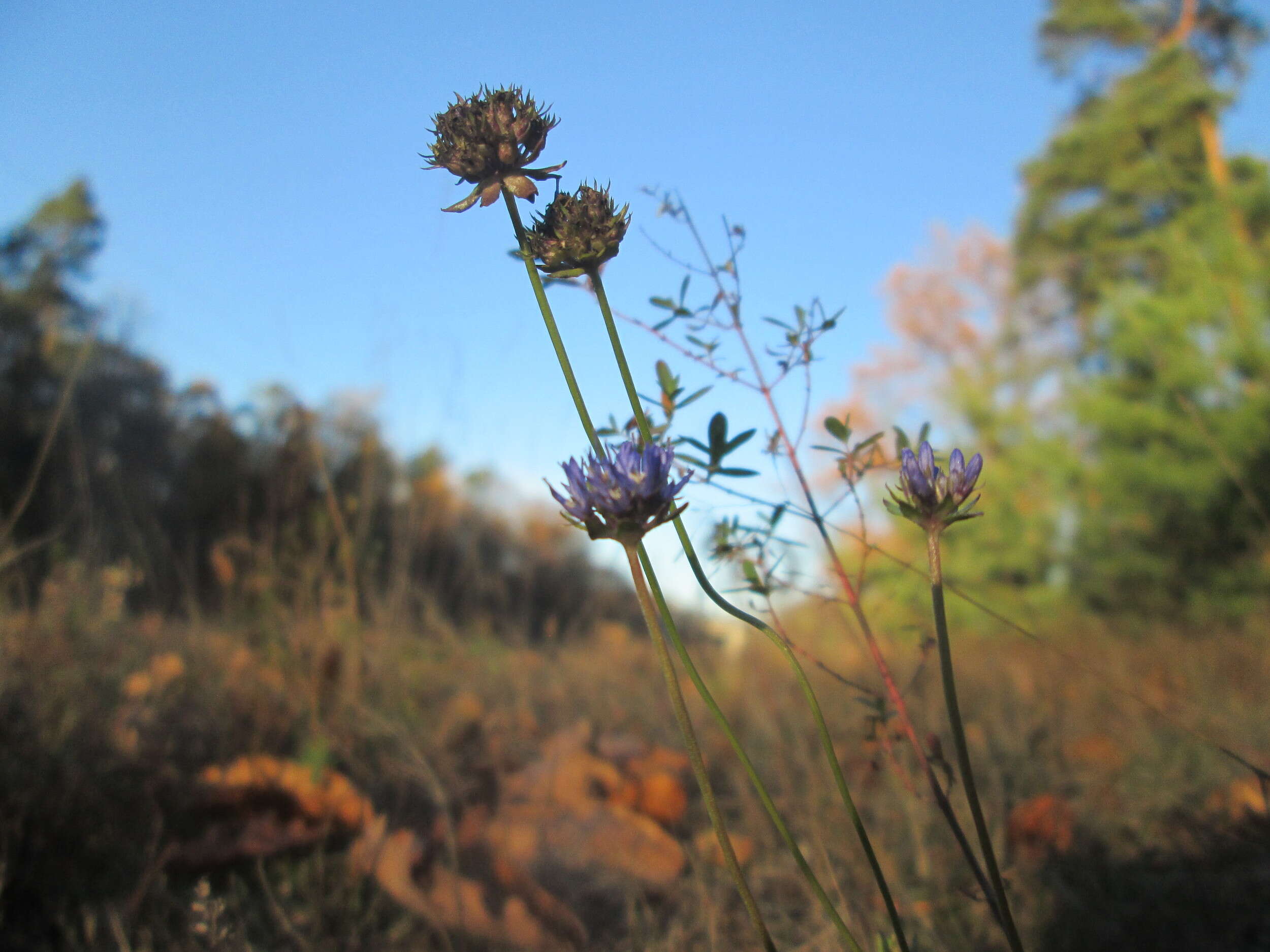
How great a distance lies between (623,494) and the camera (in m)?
0.56

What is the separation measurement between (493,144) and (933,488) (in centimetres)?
44

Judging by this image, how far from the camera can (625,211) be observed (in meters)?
0.66

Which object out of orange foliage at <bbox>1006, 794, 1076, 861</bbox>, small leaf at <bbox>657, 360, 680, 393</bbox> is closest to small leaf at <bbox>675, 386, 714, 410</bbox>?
small leaf at <bbox>657, 360, 680, 393</bbox>

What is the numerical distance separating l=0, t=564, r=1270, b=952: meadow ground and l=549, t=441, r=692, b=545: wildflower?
0.54m

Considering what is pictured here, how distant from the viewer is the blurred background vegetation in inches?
49.9

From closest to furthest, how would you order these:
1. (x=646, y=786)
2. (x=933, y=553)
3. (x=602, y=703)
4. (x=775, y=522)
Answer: (x=933, y=553) → (x=775, y=522) → (x=646, y=786) → (x=602, y=703)

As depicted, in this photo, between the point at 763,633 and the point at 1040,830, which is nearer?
the point at 763,633

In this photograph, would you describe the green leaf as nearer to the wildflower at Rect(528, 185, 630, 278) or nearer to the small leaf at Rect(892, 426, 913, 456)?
the small leaf at Rect(892, 426, 913, 456)

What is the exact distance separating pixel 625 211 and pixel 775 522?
1.78 ft

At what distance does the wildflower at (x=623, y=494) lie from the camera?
1.83 feet

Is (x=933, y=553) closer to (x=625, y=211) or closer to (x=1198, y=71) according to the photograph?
(x=625, y=211)

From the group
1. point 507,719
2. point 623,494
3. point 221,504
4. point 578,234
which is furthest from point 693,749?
point 221,504

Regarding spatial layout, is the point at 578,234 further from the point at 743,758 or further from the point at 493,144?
the point at 743,758

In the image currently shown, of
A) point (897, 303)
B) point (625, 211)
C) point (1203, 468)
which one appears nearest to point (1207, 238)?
point (1203, 468)
